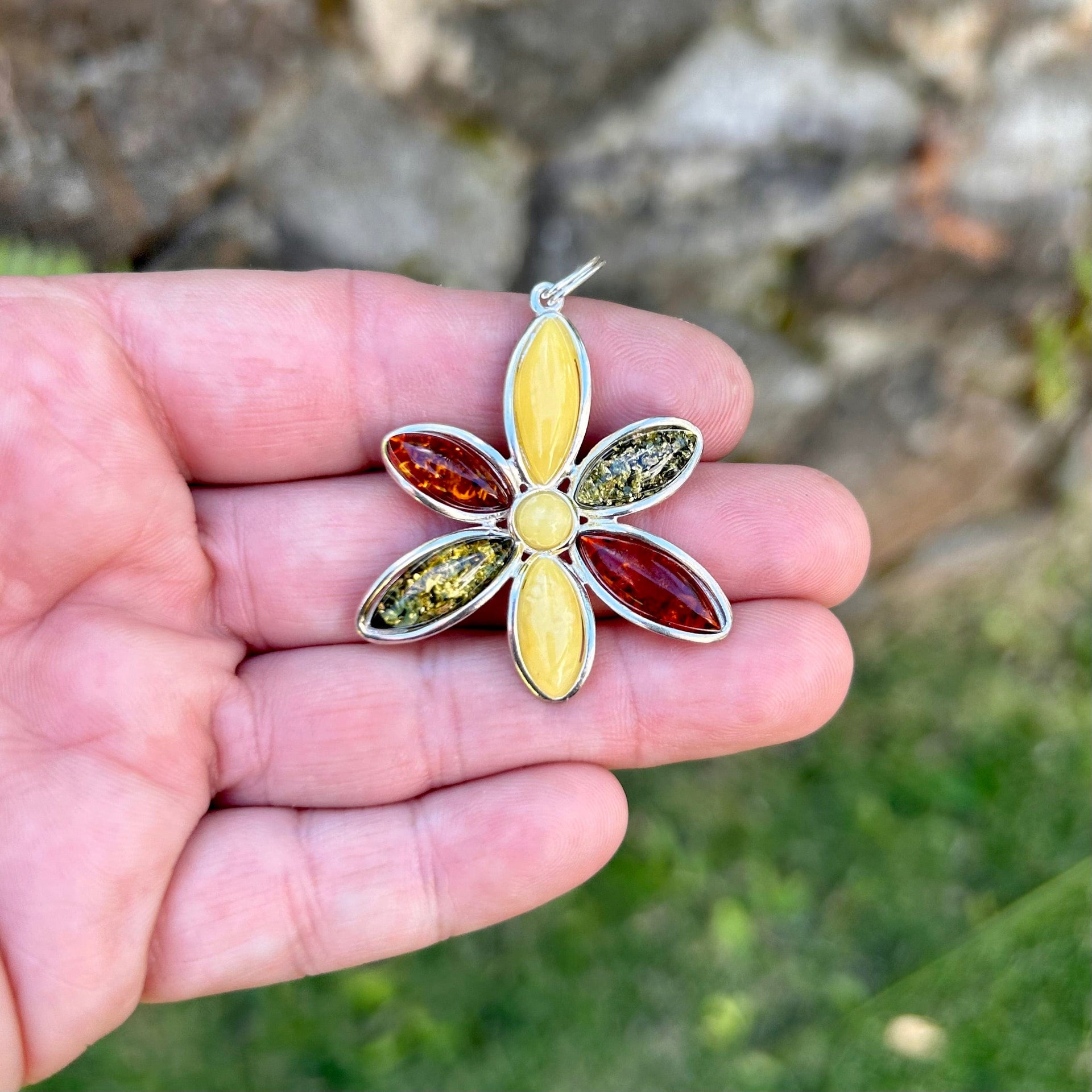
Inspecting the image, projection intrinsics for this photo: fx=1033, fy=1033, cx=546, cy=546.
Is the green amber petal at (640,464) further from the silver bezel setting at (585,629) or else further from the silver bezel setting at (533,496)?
the silver bezel setting at (585,629)

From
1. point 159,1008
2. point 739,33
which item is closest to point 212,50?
point 739,33

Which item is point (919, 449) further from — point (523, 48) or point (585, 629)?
point (523, 48)

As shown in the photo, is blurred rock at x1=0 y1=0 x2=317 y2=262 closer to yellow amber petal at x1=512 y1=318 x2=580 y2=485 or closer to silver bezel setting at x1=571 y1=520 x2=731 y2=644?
yellow amber petal at x1=512 y1=318 x2=580 y2=485

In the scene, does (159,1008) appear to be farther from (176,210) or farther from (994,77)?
(994,77)

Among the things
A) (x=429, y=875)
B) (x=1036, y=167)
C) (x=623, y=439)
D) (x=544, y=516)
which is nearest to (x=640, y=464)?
(x=623, y=439)

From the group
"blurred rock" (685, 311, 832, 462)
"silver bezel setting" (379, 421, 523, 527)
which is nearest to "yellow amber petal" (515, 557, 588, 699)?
"silver bezel setting" (379, 421, 523, 527)

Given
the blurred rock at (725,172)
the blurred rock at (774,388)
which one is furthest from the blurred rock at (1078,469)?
the blurred rock at (725,172)
